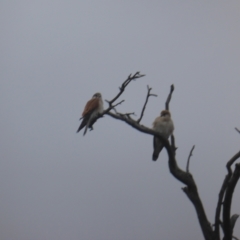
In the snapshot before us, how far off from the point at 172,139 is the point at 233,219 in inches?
30.5

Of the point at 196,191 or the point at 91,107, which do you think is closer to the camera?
the point at 196,191

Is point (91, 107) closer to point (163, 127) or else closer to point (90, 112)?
point (90, 112)

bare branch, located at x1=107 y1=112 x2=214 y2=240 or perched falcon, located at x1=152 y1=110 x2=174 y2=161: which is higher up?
perched falcon, located at x1=152 y1=110 x2=174 y2=161

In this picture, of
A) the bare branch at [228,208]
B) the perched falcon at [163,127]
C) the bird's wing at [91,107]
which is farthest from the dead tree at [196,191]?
the bird's wing at [91,107]

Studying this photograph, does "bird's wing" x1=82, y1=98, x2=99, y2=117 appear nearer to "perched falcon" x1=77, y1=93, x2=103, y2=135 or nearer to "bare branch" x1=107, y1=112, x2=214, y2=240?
"perched falcon" x1=77, y1=93, x2=103, y2=135

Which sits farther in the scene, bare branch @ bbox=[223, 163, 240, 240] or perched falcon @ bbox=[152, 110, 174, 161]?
perched falcon @ bbox=[152, 110, 174, 161]

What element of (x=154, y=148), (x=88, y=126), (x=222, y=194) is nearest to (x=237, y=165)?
(x=222, y=194)

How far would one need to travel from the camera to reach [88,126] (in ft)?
16.2

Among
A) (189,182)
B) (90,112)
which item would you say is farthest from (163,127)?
(189,182)

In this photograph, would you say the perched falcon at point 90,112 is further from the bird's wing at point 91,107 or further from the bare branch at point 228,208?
the bare branch at point 228,208

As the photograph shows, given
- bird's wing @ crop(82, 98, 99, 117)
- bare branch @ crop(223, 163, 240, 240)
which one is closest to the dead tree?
bare branch @ crop(223, 163, 240, 240)

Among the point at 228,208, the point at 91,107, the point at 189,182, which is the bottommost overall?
the point at 228,208

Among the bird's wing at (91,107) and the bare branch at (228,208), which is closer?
the bare branch at (228,208)

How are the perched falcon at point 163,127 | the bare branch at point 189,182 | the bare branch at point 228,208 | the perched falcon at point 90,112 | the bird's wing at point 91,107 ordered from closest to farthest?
the bare branch at point 228,208
the bare branch at point 189,182
the perched falcon at point 163,127
the perched falcon at point 90,112
the bird's wing at point 91,107
